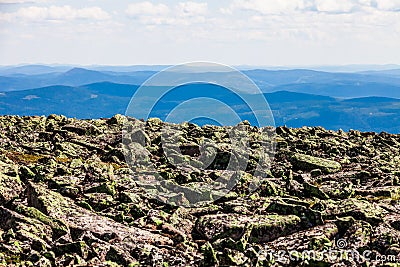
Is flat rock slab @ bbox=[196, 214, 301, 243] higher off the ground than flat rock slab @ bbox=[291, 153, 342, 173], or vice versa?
flat rock slab @ bbox=[196, 214, 301, 243]

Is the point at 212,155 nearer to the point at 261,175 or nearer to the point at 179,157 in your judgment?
the point at 179,157

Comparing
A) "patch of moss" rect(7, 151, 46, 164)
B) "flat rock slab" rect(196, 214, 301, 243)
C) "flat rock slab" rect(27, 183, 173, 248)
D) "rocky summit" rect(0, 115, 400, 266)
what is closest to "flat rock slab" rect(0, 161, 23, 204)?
"rocky summit" rect(0, 115, 400, 266)

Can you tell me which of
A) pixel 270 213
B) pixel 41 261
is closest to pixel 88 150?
pixel 270 213

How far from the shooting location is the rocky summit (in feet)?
89.8

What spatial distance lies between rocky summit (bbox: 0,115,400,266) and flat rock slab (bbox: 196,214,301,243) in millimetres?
64

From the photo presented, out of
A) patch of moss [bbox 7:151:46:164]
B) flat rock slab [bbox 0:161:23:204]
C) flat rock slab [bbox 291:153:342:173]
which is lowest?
flat rock slab [bbox 291:153:342:173]

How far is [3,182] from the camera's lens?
1371 inches

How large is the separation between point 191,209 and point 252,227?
6912 mm

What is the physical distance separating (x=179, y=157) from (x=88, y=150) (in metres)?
12.2

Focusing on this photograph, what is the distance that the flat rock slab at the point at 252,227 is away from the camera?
31.1 meters

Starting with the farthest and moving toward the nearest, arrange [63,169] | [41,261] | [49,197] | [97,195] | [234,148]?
1. [234,148]
2. [63,169]
3. [97,195]
4. [49,197]
5. [41,261]

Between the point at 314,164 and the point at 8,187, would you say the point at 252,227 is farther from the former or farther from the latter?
the point at 314,164

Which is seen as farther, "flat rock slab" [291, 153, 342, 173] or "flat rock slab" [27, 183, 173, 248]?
"flat rock slab" [291, 153, 342, 173]

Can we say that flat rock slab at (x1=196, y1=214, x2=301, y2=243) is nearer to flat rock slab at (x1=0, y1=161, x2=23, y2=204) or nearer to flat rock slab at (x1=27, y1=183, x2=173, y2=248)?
flat rock slab at (x1=27, y1=183, x2=173, y2=248)
